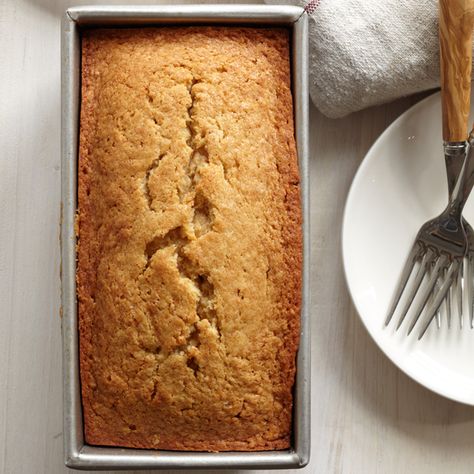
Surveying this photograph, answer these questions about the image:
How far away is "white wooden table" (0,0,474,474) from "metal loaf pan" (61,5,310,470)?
0.32 meters

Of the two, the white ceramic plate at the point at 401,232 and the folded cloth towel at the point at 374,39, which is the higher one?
the folded cloth towel at the point at 374,39

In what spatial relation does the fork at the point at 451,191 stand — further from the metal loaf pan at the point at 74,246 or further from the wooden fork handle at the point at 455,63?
the metal loaf pan at the point at 74,246

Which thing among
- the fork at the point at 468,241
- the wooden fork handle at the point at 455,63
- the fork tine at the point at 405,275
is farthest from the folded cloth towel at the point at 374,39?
the fork tine at the point at 405,275

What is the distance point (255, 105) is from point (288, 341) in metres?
0.48

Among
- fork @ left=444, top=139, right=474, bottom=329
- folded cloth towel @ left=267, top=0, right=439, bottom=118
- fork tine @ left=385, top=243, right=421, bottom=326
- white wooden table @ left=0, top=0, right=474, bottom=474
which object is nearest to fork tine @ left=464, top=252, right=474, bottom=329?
fork @ left=444, top=139, right=474, bottom=329

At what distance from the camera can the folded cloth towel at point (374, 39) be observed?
151cm

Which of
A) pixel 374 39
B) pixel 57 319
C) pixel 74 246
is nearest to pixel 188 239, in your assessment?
pixel 74 246

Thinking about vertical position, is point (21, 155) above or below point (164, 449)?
above

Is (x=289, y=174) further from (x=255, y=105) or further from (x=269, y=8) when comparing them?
(x=269, y=8)

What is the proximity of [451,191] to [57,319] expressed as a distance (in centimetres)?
98

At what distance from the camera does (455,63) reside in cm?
144

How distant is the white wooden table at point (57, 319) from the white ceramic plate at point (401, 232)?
0.08 metres

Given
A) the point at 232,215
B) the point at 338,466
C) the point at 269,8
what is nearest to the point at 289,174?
the point at 232,215

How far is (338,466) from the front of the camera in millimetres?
1674
